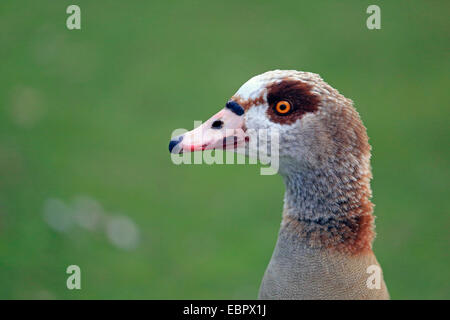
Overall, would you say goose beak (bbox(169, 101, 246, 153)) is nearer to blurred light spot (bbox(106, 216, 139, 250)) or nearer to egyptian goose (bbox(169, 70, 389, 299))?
egyptian goose (bbox(169, 70, 389, 299))

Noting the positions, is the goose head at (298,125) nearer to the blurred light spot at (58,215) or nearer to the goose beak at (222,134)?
Answer: the goose beak at (222,134)

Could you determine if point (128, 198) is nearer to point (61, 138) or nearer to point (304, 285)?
point (61, 138)

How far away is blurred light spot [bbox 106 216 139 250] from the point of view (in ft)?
15.4

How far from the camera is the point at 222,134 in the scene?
2.32 metres

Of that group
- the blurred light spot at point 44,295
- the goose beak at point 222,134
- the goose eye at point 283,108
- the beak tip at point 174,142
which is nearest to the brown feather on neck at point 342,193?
the goose eye at point 283,108

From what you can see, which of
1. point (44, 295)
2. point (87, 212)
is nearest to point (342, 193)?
point (44, 295)

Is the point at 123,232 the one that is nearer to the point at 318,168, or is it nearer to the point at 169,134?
the point at 169,134

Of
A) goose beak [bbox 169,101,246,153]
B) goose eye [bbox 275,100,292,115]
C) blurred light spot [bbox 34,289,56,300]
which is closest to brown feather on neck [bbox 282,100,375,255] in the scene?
goose eye [bbox 275,100,292,115]

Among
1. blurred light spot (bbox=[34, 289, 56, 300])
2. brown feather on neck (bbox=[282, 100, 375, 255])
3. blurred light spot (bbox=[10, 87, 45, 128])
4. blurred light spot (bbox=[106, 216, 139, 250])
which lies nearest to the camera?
brown feather on neck (bbox=[282, 100, 375, 255])

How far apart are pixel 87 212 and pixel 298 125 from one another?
2.83 metres

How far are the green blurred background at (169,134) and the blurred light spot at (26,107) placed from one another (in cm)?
2

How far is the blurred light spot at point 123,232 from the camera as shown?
4.69 m

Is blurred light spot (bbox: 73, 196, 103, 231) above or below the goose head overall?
below
